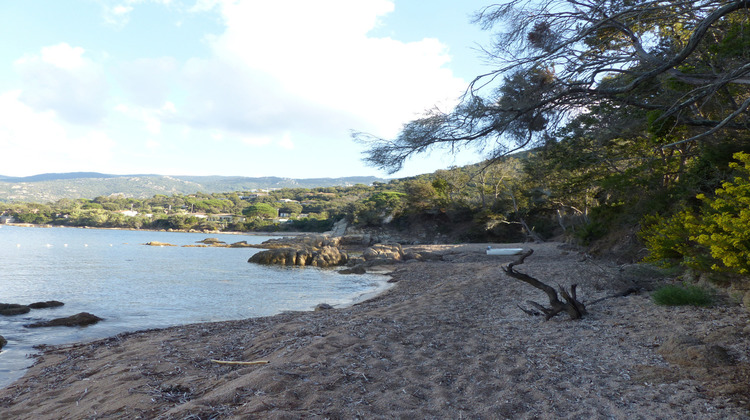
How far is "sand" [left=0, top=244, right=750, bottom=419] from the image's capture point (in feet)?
9.18

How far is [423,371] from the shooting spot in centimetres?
358

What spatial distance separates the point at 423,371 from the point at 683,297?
383 centimetres

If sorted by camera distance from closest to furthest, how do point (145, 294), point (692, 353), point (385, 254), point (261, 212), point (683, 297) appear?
point (692, 353)
point (683, 297)
point (145, 294)
point (385, 254)
point (261, 212)

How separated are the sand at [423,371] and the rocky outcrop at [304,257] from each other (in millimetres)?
16010

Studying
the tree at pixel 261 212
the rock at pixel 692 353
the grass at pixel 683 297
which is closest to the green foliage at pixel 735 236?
the grass at pixel 683 297

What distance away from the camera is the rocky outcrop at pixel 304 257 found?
2220 cm

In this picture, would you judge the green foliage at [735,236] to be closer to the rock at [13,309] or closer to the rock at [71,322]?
the rock at [71,322]

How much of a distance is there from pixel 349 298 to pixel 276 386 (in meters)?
8.44

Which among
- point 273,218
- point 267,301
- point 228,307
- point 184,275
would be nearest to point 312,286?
point 267,301

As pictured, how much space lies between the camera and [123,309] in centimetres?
979

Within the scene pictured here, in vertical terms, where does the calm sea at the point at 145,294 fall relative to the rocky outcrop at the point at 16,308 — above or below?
below

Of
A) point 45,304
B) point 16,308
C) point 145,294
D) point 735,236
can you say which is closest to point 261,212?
point 145,294

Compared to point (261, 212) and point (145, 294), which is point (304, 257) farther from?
point (261, 212)

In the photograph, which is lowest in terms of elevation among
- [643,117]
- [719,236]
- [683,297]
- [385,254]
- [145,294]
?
[145,294]
